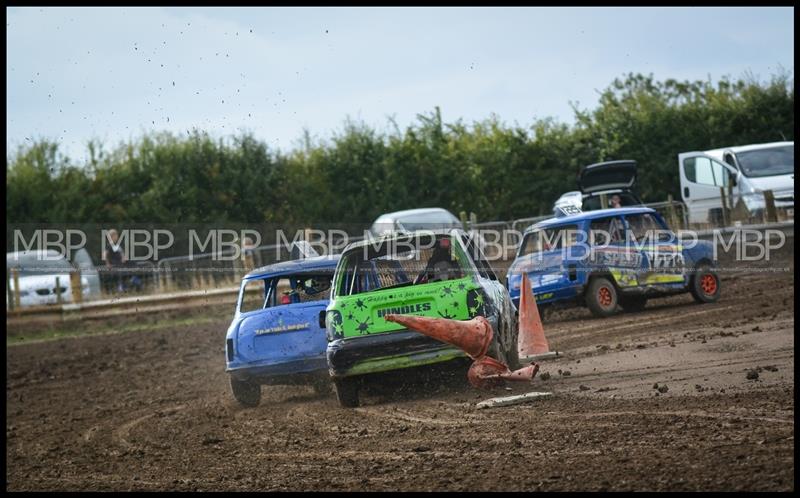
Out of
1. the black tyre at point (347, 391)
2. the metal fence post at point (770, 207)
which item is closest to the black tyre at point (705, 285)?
the metal fence post at point (770, 207)

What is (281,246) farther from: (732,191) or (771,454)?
(771,454)

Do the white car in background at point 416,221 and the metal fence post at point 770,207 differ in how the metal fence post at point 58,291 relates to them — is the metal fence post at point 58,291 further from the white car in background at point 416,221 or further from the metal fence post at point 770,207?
the metal fence post at point 770,207

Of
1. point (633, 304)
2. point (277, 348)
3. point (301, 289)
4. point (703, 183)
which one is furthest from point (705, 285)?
point (703, 183)

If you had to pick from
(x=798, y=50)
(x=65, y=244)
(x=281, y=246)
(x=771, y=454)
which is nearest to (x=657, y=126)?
(x=281, y=246)

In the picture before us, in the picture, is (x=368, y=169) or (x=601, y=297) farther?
(x=368, y=169)

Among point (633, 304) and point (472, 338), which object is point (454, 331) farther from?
point (633, 304)

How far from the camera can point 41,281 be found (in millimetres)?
26797

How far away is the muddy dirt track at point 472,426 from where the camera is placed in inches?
279

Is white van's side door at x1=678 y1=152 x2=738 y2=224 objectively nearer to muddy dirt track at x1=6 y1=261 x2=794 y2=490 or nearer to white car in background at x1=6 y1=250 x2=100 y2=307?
muddy dirt track at x1=6 y1=261 x2=794 y2=490

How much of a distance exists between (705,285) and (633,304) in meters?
1.14

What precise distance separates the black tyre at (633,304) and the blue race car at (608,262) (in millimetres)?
347

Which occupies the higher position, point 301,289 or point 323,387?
point 301,289

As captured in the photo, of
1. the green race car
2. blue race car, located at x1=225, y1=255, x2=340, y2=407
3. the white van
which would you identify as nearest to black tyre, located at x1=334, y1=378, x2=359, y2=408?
the green race car

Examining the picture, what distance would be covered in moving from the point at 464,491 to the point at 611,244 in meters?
11.3
